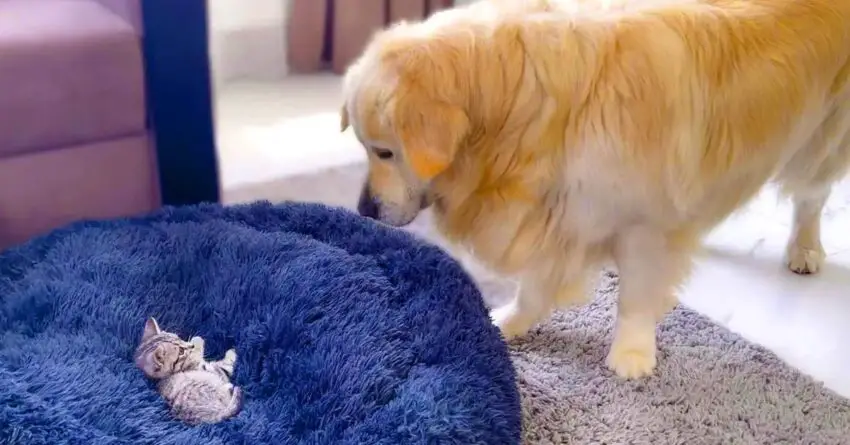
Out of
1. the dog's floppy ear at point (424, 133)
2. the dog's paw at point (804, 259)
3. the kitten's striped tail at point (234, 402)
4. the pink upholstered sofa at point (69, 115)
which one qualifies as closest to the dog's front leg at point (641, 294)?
the dog's floppy ear at point (424, 133)

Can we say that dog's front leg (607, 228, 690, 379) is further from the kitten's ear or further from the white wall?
the white wall

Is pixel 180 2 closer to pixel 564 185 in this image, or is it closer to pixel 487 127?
pixel 487 127

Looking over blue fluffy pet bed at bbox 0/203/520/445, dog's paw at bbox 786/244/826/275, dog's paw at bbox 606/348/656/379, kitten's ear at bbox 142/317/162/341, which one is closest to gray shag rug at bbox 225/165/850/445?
dog's paw at bbox 606/348/656/379

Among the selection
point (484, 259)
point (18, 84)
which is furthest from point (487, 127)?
point (18, 84)

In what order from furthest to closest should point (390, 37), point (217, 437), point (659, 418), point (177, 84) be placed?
point (177, 84) → point (659, 418) → point (390, 37) → point (217, 437)

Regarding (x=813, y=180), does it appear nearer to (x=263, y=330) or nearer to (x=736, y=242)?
(x=736, y=242)

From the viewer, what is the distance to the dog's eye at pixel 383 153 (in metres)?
1.31

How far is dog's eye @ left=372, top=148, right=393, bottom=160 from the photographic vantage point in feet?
4.28

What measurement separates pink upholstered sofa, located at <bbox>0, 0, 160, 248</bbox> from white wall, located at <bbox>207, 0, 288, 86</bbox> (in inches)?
42.4

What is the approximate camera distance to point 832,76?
1.45 m

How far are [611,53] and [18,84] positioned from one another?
1.01 meters

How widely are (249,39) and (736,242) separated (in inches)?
66.0

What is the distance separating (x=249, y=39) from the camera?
9.27ft

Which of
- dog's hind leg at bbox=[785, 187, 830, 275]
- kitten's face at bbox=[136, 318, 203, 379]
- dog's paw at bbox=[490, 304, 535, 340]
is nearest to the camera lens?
kitten's face at bbox=[136, 318, 203, 379]
